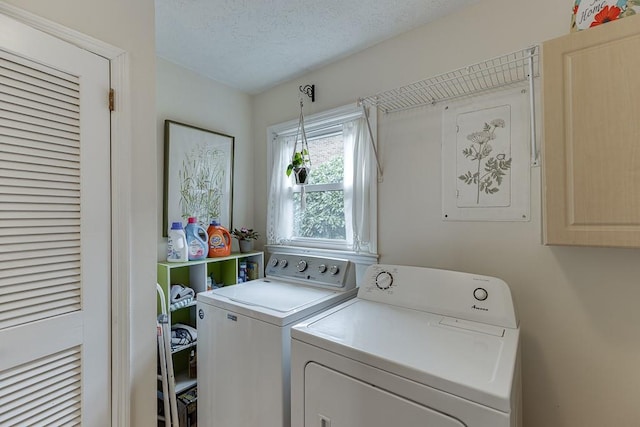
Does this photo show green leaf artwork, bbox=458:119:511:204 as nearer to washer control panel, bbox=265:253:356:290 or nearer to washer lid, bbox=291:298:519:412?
washer lid, bbox=291:298:519:412

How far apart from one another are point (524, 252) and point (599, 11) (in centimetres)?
100

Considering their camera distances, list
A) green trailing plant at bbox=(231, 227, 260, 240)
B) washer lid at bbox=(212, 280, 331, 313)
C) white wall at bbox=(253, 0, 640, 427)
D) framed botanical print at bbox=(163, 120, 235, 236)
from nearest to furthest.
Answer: white wall at bbox=(253, 0, 640, 427), washer lid at bbox=(212, 280, 331, 313), framed botanical print at bbox=(163, 120, 235, 236), green trailing plant at bbox=(231, 227, 260, 240)

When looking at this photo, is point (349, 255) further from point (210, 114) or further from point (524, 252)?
point (210, 114)

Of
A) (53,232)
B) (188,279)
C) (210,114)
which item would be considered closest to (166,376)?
(188,279)

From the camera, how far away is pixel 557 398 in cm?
134

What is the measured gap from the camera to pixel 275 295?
1.65 meters

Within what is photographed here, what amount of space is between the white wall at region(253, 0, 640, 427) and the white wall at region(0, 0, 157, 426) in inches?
49.1

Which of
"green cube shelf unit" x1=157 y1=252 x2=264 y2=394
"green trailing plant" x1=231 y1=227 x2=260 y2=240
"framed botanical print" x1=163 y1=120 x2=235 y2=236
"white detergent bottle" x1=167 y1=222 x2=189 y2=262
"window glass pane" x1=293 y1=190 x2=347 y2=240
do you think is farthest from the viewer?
"green trailing plant" x1=231 y1=227 x2=260 y2=240

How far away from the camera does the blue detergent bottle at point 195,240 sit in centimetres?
204

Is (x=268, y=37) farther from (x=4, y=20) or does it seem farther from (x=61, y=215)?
(x=61, y=215)

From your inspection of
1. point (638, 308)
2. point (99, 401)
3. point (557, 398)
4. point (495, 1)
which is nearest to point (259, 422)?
point (99, 401)

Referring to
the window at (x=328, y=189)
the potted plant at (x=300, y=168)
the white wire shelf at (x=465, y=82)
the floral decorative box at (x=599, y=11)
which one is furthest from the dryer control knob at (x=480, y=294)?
the potted plant at (x=300, y=168)

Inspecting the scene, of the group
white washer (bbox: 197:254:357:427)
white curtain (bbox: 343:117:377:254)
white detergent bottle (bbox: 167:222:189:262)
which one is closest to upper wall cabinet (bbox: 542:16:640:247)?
white curtain (bbox: 343:117:377:254)

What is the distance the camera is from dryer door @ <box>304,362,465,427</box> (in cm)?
87
